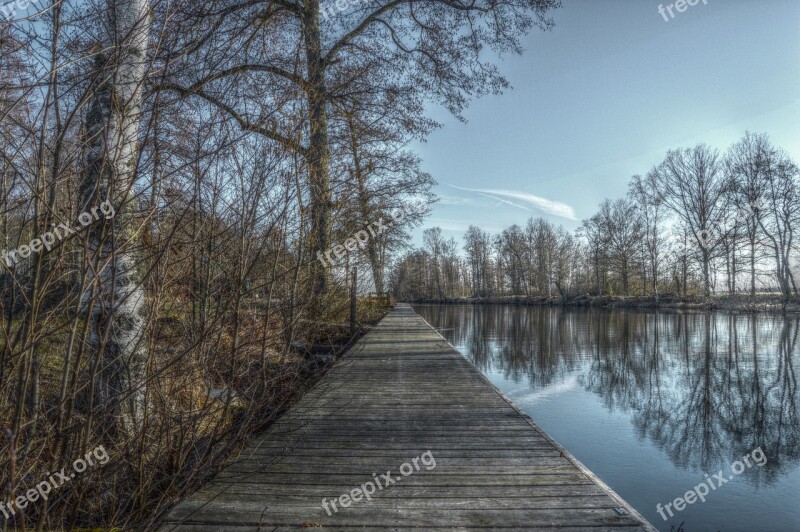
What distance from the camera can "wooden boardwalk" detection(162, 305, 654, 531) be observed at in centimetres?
231

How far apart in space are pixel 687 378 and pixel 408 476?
10.2 m

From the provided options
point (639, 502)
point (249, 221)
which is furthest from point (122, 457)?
point (639, 502)

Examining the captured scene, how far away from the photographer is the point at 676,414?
26.2 feet

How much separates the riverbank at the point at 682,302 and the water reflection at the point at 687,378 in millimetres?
13249

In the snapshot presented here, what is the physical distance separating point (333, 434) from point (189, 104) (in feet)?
8.80

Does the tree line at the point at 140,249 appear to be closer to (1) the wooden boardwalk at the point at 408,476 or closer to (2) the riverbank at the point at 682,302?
(1) the wooden boardwalk at the point at 408,476

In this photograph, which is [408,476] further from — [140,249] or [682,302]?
[682,302]

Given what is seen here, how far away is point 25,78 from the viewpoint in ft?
6.65

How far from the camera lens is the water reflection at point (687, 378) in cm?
659

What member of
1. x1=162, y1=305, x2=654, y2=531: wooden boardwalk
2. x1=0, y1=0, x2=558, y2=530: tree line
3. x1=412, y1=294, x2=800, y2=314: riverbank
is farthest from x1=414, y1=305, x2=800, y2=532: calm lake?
x1=412, y1=294, x2=800, y2=314: riverbank

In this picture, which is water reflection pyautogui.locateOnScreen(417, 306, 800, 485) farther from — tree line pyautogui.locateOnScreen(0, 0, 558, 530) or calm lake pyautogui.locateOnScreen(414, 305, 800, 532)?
tree line pyautogui.locateOnScreen(0, 0, 558, 530)

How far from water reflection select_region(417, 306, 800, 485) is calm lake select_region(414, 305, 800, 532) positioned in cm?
3

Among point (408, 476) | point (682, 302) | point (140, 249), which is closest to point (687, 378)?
point (408, 476)

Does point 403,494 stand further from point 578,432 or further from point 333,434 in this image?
point 578,432
